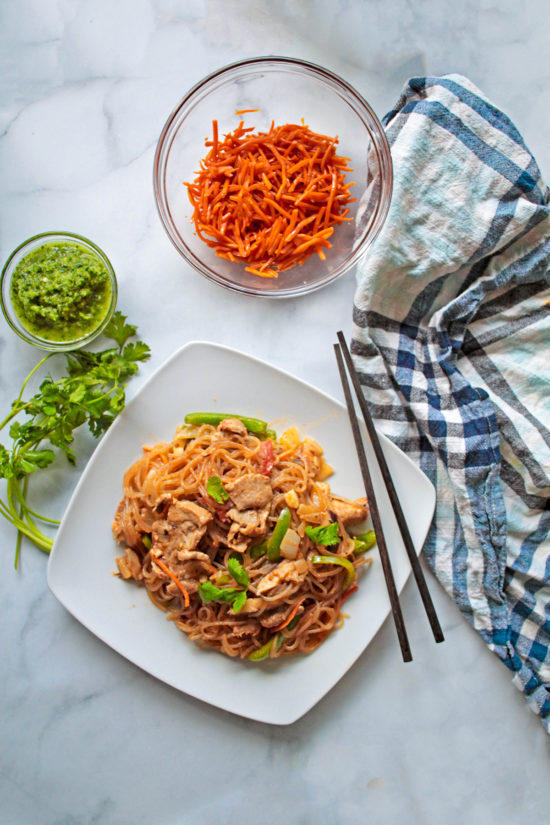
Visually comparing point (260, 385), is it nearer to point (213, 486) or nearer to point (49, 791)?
point (213, 486)

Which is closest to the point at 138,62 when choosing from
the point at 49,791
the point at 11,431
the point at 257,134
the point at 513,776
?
the point at 257,134

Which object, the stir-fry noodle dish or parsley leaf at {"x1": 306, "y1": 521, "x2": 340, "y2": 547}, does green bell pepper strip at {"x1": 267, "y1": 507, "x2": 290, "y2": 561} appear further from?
parsley leaf at {"x1": 306, "y1": 521, "x2": 340, "y2": 547}

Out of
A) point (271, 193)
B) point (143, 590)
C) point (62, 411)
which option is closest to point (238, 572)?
point (143, 590)

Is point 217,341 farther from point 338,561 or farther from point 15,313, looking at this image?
point 338,561

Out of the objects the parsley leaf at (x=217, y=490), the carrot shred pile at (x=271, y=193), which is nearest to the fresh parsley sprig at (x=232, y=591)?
the parsley leaf at (x=217, y=490)

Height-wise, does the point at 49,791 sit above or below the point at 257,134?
below

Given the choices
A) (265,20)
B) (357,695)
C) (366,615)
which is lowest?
(357,695)
